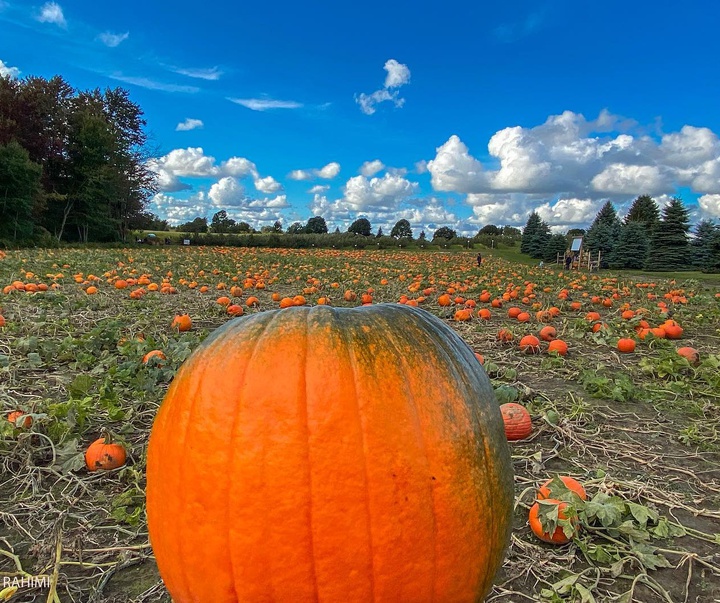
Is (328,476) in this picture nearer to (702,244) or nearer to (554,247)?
(702,244)

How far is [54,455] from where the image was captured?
109 inches

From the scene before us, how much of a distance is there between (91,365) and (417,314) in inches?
154

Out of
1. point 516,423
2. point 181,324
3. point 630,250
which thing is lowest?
point 516,423

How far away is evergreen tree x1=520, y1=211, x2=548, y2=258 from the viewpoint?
42269 millimetres

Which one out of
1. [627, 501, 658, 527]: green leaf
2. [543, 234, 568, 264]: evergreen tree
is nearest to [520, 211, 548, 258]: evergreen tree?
[543, 234, 568, 264]: evergreen tree

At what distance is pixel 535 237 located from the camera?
4300cm

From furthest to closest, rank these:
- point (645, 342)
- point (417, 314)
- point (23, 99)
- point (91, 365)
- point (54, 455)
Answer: point (23, 99)
point (645, 342)
point (91, 365)
point (54, 455)
point (417, 314)

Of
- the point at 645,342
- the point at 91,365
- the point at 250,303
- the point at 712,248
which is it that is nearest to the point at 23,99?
the point at 250,303

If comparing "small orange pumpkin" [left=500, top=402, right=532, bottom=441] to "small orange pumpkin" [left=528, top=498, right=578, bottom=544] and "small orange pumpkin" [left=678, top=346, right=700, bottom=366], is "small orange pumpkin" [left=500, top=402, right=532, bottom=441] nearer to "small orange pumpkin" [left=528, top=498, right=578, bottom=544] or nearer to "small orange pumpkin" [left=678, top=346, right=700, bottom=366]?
"small orange pumpkin" [left=528, top=498, right=578, bottom=544]

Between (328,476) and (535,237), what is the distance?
4503cm

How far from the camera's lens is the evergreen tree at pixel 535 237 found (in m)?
42.3

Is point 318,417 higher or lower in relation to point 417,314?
lower

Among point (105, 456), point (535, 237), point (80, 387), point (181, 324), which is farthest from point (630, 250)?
point (105, 456)

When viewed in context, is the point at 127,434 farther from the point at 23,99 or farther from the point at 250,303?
the point at 23,99
